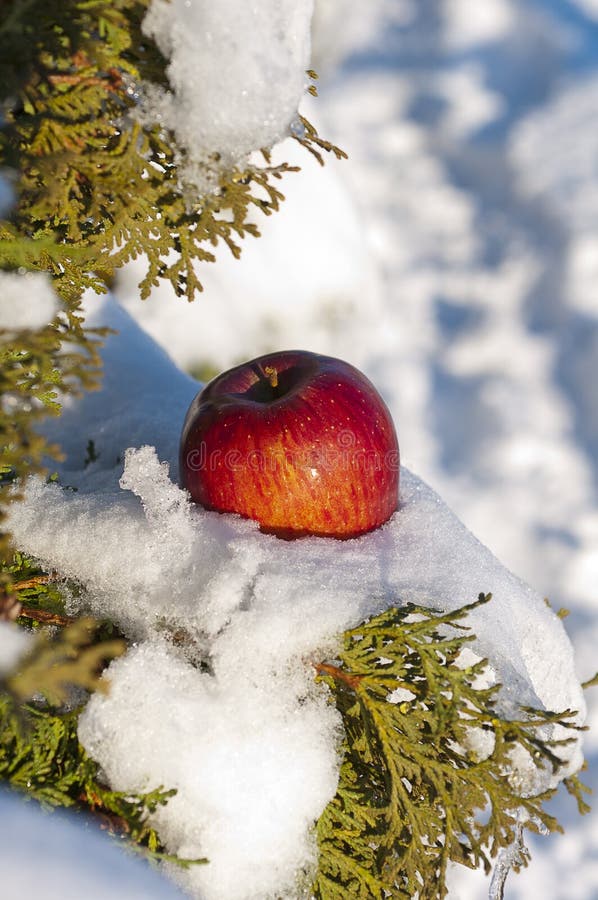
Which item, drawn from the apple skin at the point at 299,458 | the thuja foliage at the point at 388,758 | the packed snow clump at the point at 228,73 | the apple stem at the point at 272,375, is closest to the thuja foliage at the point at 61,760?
the thuja foliage at the point at 388,758

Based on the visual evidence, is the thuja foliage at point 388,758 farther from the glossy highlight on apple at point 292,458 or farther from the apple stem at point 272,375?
the apple stem at point 272,375

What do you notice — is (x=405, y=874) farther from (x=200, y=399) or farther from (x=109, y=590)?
(x=200, y=399)

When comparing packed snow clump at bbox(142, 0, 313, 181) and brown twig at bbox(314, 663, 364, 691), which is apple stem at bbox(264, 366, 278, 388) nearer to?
packed snow clump at bbox(142, 0, 313, 181)

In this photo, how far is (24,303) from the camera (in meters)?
0.90

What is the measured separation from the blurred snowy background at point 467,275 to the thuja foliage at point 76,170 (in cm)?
169

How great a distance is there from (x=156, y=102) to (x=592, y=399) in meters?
2.88

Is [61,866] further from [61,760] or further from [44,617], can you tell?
[44,617]

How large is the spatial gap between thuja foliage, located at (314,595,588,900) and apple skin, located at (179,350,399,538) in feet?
0.72

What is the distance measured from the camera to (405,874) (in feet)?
3.45

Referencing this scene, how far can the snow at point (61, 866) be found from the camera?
0.59m

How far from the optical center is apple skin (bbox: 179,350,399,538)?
114 centimetres

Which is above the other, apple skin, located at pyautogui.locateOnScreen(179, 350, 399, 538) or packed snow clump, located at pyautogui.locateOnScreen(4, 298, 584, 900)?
apple skin, located at pyautogui.locateOnScreen(179, 350, 399, 538)

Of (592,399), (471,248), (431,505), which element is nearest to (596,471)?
(592,399)

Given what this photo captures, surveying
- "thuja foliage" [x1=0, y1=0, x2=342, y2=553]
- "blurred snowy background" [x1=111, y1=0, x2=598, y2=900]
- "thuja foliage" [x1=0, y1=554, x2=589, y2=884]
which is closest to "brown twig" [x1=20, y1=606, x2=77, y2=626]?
"thuja foliage" [x1=0, y1=554, x2=589, y2=884]
